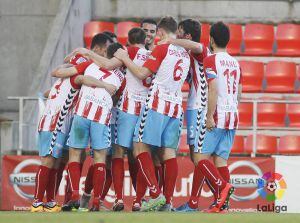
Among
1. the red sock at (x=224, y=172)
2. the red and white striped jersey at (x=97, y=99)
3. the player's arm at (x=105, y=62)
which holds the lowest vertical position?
the red sock at (x=224, y=172)

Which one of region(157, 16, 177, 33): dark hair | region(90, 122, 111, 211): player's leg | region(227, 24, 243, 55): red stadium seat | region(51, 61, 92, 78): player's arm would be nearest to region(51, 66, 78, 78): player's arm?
region(51, 61, 92, 78): player's arm

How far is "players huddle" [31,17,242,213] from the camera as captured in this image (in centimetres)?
1359

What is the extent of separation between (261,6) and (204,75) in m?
7.96

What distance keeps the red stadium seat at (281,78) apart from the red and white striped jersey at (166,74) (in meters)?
6.64

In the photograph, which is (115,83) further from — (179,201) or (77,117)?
(179,201)

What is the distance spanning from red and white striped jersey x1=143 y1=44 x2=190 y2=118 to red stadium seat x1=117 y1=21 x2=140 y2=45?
7.07 meters

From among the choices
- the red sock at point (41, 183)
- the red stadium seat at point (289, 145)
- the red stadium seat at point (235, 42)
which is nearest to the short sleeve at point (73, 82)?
the red sock at point (41, 183)

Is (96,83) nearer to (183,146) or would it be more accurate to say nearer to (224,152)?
(224,152)

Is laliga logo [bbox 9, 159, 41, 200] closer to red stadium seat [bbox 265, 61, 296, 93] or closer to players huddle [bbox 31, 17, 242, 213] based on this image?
players huddle [bbox 31, 17, 242, 213]

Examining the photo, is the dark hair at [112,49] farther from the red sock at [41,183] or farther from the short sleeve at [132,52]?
the red sock at [41,183]

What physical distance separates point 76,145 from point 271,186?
459 cm

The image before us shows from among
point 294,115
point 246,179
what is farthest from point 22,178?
point 294,115

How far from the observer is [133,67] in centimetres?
1377

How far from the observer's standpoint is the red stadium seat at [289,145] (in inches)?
749
